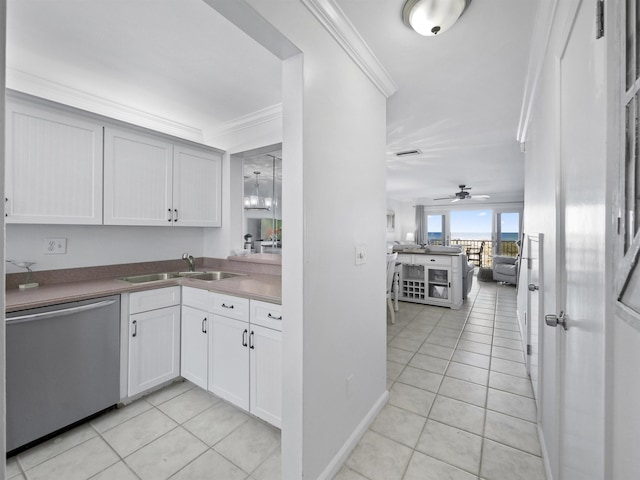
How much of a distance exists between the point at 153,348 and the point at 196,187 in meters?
1.57

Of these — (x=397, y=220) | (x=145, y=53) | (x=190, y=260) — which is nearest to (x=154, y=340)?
(x=190, y=260)

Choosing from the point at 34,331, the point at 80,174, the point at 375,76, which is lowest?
the point at 34,331

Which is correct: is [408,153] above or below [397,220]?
above

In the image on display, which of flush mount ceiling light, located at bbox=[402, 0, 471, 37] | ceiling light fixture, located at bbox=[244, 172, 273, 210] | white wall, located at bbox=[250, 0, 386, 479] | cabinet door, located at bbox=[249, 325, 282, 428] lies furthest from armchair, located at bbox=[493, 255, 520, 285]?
cabinet door, located at bbox=[249, 325, 282, 428]

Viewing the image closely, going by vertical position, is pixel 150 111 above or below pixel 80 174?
above

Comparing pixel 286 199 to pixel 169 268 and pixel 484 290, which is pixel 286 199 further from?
pixel 484 290

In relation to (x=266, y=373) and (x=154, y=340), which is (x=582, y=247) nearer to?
(x=266, y=373)

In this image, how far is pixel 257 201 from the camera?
4.56 metres

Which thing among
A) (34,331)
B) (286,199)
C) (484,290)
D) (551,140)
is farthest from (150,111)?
(484,290)

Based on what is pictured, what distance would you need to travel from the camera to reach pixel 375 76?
194cm

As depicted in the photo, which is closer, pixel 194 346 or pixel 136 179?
pixel 194 346

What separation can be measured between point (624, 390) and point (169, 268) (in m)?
3.30

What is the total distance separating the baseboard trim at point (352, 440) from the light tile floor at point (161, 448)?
297mm

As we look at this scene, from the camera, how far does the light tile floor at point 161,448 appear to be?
1.52 metres
